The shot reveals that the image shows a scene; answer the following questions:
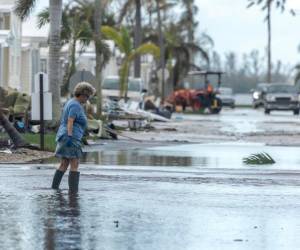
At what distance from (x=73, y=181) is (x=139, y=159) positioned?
732 centimetres

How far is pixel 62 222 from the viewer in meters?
11.9

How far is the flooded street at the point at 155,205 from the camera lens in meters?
10.8

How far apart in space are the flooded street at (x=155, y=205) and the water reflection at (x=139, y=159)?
20mm

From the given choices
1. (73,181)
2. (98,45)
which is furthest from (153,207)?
(98,45)

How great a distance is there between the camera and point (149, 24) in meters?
78.6

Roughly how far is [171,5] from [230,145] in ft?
151

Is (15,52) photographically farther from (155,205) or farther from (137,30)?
(155,205)

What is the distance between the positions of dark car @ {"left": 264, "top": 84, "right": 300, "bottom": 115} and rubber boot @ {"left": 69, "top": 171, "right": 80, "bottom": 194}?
49.6 m

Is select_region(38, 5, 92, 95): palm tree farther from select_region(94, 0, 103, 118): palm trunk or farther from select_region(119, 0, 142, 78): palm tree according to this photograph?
select_region(119, 0, 142, 78): palm tree

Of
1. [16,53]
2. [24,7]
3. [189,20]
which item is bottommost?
[16,53]

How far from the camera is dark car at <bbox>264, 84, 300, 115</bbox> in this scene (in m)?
64.3

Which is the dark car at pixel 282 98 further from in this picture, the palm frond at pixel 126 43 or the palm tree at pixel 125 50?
the palm frond at pixel 126 43

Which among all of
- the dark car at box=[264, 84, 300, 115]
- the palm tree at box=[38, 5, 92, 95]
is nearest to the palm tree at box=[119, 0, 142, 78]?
the dark car at box=[264, 84, 300, 115]

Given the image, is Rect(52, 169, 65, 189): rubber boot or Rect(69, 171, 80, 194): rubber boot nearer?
Rect(69, 171, 80, 194): rubber boot
